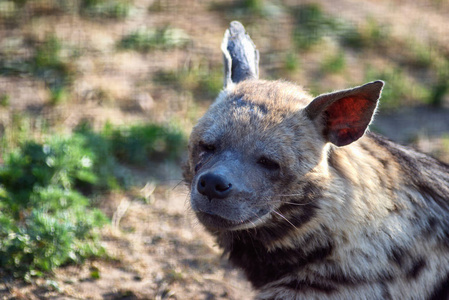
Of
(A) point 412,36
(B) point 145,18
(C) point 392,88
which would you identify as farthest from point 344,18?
(B) point 145,18

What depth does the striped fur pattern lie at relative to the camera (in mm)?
3164

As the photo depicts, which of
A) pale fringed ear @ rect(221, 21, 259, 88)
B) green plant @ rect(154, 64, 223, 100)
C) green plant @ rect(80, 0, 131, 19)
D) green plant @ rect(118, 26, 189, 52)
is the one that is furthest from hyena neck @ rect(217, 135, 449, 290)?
green plant @ rect(80, 0, 131, 19)

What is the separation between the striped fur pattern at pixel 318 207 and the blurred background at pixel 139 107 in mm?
865

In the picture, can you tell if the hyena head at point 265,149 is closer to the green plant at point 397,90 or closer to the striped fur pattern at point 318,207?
the striped fur pattern at point 318,207

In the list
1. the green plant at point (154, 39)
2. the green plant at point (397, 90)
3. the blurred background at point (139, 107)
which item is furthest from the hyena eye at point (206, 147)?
the green plant at point (397, 90)

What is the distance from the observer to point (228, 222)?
311 centimetres

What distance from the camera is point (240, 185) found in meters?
3.05

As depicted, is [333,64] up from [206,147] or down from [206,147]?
down

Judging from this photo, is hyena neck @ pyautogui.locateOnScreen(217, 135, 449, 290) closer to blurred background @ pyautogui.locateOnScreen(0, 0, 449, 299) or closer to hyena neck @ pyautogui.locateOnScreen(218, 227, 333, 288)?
hyena neck @ pyautogui.locateOnScreen(218, 227, 333, 288)

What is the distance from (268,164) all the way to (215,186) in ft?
1.15

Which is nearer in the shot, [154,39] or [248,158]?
[248,158]

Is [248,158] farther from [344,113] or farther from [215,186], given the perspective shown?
[344,113]

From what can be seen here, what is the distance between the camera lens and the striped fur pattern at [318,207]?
10.4 feet

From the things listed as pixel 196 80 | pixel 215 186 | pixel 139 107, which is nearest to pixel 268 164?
pixel 215 186
